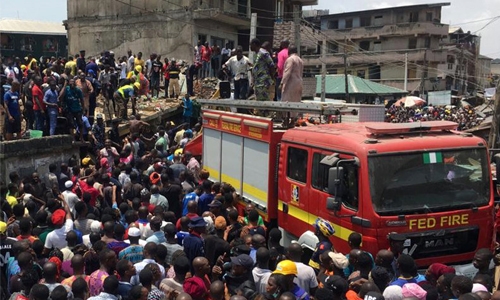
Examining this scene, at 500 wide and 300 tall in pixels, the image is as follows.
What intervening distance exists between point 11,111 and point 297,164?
813 cm

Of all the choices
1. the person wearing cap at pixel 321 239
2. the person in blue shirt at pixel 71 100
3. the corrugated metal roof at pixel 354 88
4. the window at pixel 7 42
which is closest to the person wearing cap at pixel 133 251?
the person wearing cap at pixel 321 239

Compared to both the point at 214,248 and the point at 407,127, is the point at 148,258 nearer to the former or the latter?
the point at 214,248

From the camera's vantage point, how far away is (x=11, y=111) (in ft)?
39.3

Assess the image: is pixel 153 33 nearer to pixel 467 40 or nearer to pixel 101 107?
pixel 101 107

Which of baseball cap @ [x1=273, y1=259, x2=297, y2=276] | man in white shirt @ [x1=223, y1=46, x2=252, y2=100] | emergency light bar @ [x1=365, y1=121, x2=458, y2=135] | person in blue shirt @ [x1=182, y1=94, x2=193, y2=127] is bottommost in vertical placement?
baseball cap @ [x1=273, y1=259, x2=297, y2=276]

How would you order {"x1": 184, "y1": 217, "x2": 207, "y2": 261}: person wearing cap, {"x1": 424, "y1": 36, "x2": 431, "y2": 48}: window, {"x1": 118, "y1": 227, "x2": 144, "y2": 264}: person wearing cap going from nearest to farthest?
{"x1": 118, "y1": 227, "x2": 144, "y2": 264}: person wearing cap
{"x1": 184, "y1": 217, "x2": 207, "y2": 261}: person wearing cap
{"x1": 424, "y1": 36, "x2": 431, "y2": 48}: window

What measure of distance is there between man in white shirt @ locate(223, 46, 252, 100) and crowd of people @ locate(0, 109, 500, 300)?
6286mm

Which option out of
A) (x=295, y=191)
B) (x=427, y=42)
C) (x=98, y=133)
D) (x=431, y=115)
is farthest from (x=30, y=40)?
(x=295, y=191)

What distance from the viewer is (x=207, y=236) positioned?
247 inches

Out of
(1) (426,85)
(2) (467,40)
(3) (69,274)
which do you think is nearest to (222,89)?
(3) (69,274)

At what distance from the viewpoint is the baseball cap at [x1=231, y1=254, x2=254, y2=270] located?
16.8ft

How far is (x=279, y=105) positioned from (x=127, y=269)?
13.5ft

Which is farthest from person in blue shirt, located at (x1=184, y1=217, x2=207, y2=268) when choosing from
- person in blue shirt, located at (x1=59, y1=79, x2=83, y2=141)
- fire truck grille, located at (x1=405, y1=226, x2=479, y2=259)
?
person in blue shirt, located at (x1=59, y1=79, x2=83, y2=141)

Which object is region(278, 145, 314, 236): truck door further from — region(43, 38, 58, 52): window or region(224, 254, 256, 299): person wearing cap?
region(43, 38, 58, 52): window
